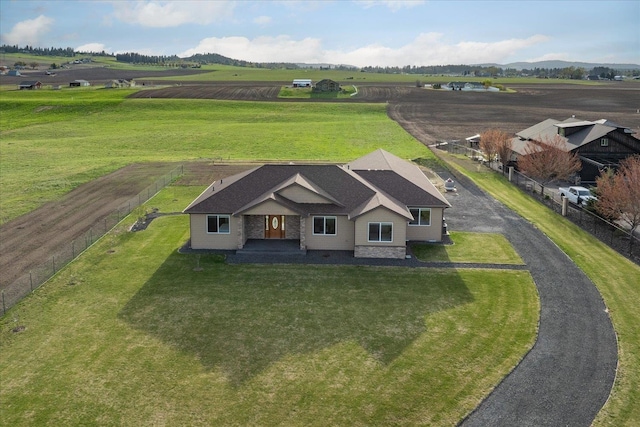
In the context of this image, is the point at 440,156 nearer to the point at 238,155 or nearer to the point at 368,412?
the point at 238,155

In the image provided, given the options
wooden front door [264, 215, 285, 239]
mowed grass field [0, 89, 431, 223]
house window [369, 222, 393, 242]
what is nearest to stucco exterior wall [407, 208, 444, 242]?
house window [369, 222, 393, 242]

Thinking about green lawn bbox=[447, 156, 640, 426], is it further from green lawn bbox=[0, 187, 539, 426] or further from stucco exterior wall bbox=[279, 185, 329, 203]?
stucco exterior wall bbox=[279, 185, 329, 203]

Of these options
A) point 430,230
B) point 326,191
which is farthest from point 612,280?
point 326,191

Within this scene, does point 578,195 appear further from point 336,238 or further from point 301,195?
point 301,195

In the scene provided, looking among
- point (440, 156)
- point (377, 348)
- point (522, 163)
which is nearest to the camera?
point (377, 348)

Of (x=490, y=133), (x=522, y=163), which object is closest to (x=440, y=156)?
(x=490, y=133)

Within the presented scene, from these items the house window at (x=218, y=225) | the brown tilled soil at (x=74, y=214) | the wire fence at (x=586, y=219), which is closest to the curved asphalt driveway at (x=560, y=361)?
the wire fence at (x=586, y=219)
